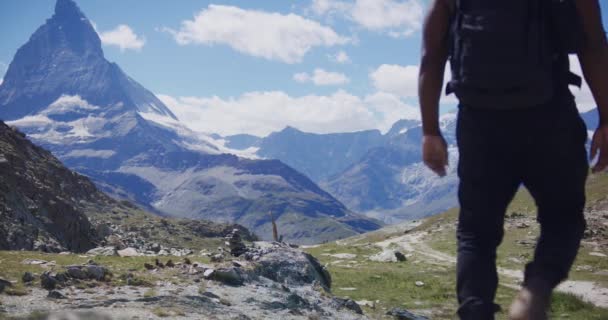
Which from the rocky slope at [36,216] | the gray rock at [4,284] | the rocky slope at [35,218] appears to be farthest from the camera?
the rocky slope at [36,216]

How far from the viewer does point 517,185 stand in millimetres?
4230

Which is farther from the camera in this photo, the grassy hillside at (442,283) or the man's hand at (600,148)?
the grassy hillside at (442,283)

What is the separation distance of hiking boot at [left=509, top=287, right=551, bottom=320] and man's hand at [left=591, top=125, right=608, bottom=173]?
1.12m

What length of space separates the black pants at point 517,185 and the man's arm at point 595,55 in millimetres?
198

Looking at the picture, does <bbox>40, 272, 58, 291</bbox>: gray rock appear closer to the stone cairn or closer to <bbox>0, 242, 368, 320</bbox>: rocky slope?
<bbox>0, 242, 368, 320</bbox>: rocky slope

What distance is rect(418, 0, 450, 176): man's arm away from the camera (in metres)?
4.42

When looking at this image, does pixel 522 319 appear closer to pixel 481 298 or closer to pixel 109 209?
pixel 481 298

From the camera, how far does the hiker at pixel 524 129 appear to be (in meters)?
3.93

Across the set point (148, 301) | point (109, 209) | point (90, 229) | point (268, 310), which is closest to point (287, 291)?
point (268, 310)

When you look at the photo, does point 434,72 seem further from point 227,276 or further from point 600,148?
point 227,276

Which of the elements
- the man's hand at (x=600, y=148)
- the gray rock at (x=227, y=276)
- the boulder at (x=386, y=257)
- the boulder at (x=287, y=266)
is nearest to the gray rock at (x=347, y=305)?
the boulder at (x=287, y=266)

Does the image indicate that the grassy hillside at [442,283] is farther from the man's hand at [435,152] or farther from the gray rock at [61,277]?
the man's hand at [435,152]

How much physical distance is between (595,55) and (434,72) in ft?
3.90

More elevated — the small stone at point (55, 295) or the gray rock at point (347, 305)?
the small stone at point (55, 295)
